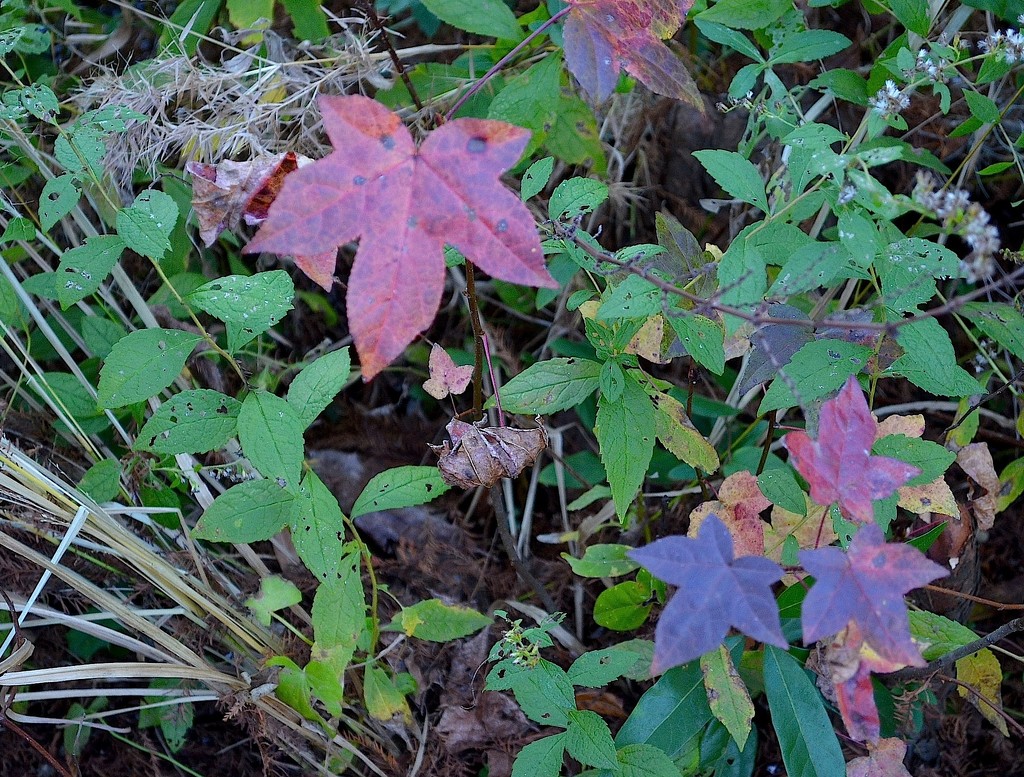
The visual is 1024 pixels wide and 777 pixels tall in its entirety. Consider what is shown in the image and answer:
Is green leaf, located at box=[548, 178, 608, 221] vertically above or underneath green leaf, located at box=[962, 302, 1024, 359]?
above

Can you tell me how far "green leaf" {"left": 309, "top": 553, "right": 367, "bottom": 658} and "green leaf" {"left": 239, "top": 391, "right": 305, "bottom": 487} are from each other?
0.22 meters

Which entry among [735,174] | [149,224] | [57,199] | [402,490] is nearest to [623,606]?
[402,490]

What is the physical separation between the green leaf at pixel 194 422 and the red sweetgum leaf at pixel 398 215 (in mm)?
471

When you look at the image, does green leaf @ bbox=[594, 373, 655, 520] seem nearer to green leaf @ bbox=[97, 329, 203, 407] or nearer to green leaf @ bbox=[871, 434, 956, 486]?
green leaf @ bbox=[871, 434, 956, 486]

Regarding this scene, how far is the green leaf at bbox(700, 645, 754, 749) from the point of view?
121 centimetres

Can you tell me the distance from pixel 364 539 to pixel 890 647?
4.01ft

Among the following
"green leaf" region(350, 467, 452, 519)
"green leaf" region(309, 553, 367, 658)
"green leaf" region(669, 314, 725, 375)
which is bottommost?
"green leaf" region(309, 553, 367, 658)

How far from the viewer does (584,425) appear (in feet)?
6.47

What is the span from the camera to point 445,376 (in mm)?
1256

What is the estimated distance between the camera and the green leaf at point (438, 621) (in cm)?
144

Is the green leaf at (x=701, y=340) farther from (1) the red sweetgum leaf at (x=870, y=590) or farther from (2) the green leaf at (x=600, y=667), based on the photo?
(2) the green leaf at (x=600, y=667)

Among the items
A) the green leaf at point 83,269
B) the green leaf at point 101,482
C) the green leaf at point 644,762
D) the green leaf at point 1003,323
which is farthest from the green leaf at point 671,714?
the green leaf at point 83,269

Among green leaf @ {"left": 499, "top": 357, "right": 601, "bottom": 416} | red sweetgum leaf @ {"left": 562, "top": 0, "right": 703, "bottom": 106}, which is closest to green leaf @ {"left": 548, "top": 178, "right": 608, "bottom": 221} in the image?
red sweetgum leaf @ {"left": 562, "top": 0, "right": 703, "bottom": 106}

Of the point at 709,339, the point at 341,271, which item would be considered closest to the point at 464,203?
the point at 709,339
